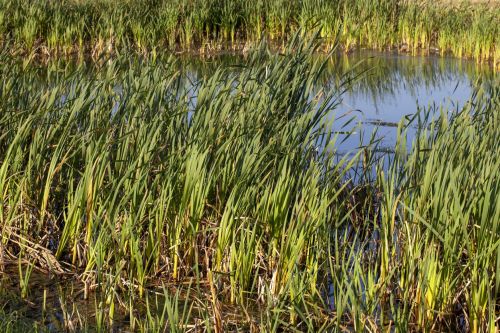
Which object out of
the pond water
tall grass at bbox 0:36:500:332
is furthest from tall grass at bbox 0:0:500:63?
tall grass at bbox 0:36:500:332

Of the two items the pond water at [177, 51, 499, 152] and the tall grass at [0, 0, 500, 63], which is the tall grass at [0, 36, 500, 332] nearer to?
the pond water at [177, 51, 499, 152]

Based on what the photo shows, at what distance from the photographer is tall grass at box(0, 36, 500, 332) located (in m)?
3.79

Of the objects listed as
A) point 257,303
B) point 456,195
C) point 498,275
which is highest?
point 456,195

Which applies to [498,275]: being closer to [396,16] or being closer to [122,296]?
[122,296]

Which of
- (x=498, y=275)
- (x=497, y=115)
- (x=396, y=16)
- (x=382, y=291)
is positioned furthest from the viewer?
(x=396, y=16)

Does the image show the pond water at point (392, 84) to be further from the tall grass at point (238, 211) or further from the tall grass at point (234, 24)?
the tall grass at point (238, 211)

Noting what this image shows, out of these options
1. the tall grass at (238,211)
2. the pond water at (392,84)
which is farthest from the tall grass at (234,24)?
the tall grass at (238,211)

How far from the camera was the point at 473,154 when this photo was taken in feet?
13.9

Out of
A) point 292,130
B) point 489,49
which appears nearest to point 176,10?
point 489,49

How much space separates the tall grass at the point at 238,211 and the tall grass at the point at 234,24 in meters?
6.60

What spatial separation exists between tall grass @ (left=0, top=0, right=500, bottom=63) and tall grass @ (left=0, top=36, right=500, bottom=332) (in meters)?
6.60

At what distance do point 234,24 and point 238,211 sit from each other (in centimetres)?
926

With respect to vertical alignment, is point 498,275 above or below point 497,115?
below

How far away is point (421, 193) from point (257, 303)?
0.96 meters
